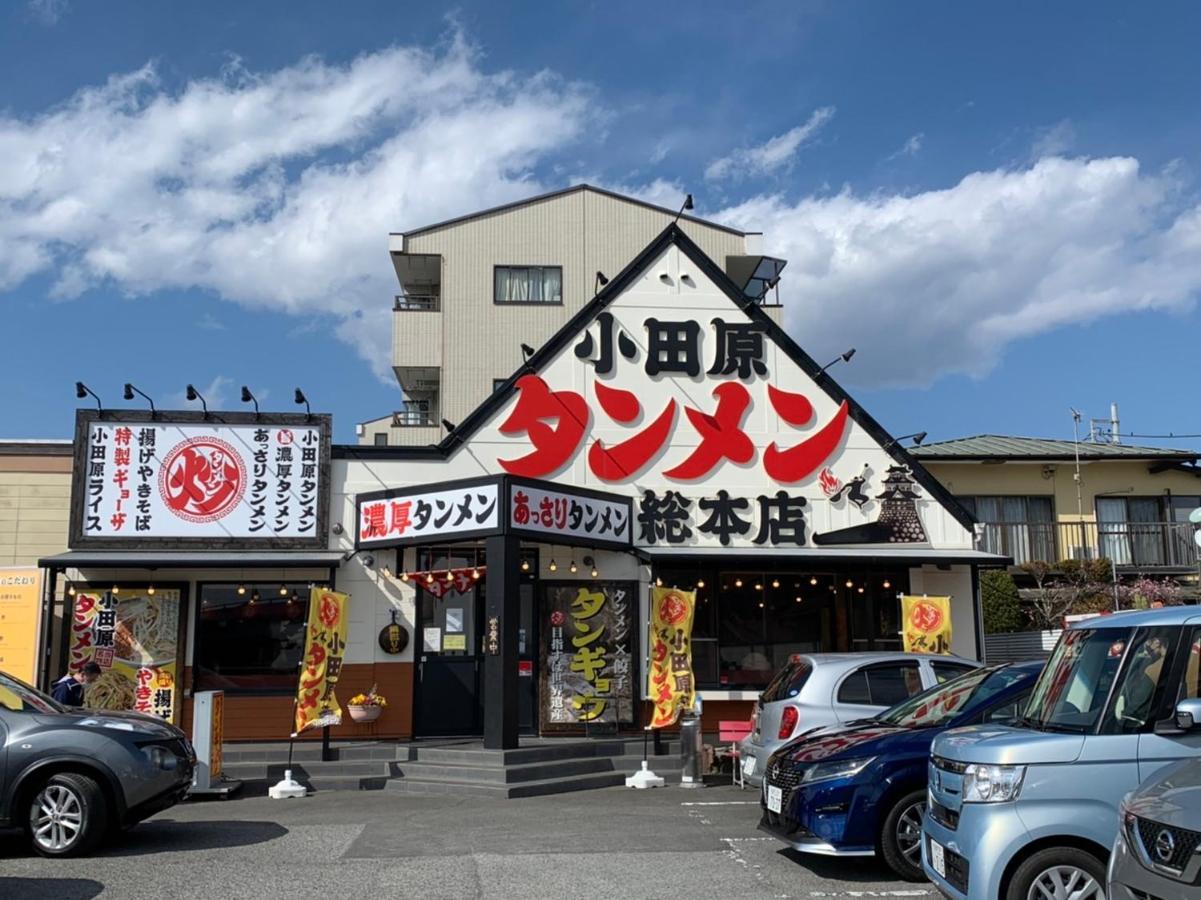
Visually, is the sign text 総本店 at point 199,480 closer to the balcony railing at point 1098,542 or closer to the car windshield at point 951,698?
the car windshield at point 951,698

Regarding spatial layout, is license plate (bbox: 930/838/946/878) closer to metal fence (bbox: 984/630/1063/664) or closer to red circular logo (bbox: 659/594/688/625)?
red circular logo (bbox: 659/594/688/625)

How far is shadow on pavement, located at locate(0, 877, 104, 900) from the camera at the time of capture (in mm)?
7750

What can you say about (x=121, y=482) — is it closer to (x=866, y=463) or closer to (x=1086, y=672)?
(x=866, y=463)

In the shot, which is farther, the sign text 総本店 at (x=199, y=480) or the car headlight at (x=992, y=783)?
the sign text 総本店 at (x=199, y=480)

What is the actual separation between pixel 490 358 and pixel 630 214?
5.58 metres

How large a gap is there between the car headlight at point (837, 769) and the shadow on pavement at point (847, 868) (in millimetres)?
741

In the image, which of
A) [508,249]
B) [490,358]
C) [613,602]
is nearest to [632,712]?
[613,602]

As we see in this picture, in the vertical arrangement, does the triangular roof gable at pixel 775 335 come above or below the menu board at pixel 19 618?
above

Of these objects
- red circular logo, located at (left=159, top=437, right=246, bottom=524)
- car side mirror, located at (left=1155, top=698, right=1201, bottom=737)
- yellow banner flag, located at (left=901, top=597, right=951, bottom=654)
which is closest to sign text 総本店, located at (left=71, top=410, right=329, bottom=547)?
red circular logo, located at (left=159, top=437, right=246, bottom=524)

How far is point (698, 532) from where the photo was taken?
17.1 meters

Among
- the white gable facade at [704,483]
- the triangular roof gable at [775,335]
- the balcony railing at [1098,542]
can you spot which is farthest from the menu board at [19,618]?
the balcony railing at [1098,542]

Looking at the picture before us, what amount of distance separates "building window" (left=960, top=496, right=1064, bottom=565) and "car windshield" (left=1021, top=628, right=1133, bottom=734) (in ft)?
60.4

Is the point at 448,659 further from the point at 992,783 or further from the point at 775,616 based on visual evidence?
the point at 992,783

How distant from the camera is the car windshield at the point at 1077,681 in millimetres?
6367
